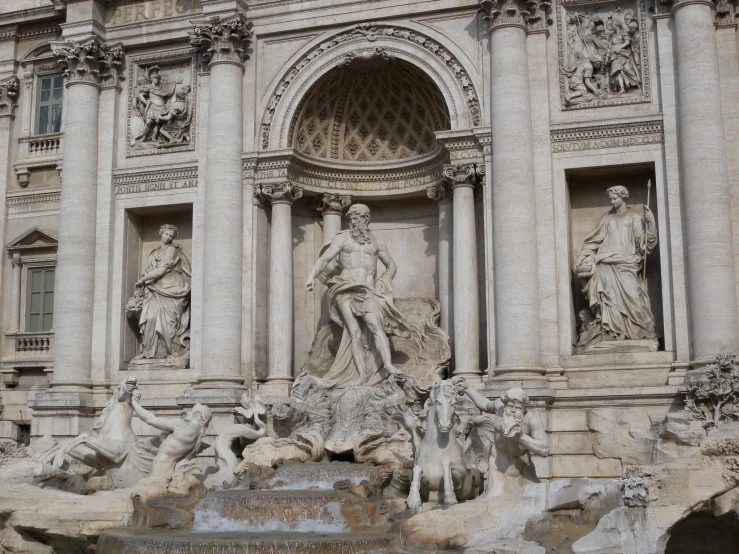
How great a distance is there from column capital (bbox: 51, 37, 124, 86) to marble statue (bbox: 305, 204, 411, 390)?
6.68 metres

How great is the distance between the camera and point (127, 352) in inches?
866

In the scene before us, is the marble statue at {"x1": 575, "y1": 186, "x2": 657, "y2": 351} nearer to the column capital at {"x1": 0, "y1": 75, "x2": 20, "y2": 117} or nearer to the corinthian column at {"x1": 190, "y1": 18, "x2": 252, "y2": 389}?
the corinthian column at {"x1": 190, "y1": 18, "x2": 252, "y2": 389}

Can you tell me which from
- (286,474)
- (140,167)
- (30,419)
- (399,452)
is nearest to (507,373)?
(399,452)

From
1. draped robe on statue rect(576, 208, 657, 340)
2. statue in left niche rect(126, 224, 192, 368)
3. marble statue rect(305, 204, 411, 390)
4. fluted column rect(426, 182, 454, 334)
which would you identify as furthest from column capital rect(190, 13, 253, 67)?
draped robe on statue rect(576, 208, 657, 340)

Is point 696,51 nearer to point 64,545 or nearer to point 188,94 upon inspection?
point 188,94

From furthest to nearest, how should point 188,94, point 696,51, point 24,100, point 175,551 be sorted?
1. point 24,100
2. point 188,94
3. point 696,51
4. point 175,551

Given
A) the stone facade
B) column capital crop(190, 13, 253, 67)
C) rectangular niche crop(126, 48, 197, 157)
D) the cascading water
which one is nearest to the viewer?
the cascading water

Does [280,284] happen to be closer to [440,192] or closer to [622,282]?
[440,192]

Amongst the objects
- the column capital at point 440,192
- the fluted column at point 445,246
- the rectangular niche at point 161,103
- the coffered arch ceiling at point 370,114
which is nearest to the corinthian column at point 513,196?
the column capital at point 440,192

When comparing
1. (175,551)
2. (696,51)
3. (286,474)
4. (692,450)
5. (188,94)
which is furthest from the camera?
(188,94)

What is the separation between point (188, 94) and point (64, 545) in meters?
10.9

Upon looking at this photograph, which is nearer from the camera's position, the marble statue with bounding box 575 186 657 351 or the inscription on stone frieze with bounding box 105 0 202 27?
the marble statue with bounding box 575 186 657 351

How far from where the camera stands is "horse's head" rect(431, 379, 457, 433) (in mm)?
15297

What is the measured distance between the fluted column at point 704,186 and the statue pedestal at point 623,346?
792 mm
